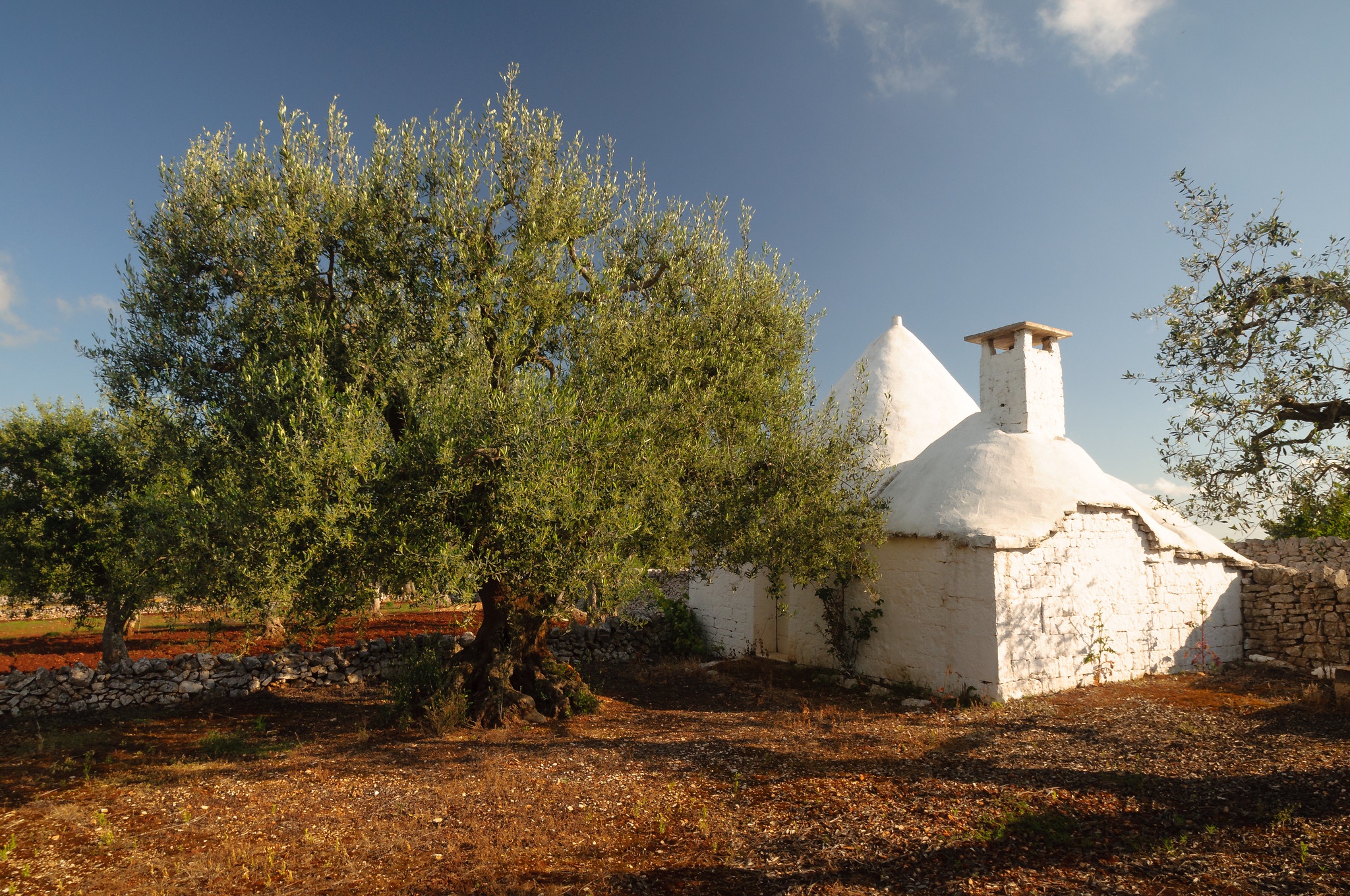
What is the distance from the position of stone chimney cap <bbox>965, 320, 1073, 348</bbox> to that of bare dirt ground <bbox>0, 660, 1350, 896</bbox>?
7337 mm

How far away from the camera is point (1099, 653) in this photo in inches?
499

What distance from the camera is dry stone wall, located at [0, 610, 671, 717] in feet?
38.4

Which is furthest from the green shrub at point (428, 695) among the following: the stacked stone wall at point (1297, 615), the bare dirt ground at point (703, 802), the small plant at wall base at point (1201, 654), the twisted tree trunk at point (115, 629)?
the stacked stone wall at point (1297, 615)

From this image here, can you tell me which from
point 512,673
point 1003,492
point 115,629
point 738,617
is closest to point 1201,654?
point 1003,492

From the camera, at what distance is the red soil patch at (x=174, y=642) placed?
14719mm

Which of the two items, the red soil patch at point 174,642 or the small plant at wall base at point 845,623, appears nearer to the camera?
the small plant at wall base at point 845,623

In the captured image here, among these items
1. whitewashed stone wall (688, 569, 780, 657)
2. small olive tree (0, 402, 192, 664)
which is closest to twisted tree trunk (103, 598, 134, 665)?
small olive tree (0, 402, 192, 664)

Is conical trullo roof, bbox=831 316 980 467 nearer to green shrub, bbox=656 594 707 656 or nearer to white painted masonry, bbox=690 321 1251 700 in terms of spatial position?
white painted masonry, bbox=690 321 1251 700

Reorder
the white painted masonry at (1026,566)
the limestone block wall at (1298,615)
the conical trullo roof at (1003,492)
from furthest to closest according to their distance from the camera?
the limestone block wall at (1298,615) < the conical trullo roof at (1003,492) < the white painted masonry at (1026,566)

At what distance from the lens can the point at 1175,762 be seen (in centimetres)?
815

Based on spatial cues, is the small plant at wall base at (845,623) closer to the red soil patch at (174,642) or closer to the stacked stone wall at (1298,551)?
the red soil patch at (174,642)

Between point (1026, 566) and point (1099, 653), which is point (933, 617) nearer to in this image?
point (1026, 566)

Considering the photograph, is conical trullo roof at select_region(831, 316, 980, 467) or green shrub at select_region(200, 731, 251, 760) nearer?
green shrub at select_region(200, 731, 251, 760)

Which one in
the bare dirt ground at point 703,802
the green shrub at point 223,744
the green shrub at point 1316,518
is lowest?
the green shrub at point 223,744
